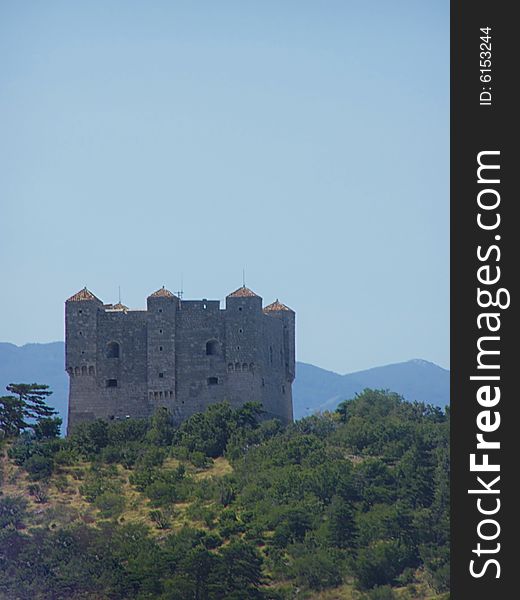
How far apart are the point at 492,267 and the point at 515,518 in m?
3.27

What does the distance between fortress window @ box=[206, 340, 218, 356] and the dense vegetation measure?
2266mm

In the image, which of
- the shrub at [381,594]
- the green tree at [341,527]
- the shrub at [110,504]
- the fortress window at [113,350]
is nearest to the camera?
the shrub at [381,594]

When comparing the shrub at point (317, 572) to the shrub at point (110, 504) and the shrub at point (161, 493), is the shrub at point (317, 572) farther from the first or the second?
the shrub at point (110, 504)

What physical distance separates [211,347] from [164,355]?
201cm

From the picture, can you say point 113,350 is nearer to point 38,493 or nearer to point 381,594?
point 38,493

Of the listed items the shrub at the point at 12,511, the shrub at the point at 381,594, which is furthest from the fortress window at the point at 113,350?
the shrub at the point at 381,594

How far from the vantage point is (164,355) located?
66938 mm

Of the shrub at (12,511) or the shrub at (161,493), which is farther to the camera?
the shrub at (161,493)

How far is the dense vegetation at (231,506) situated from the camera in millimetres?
53938

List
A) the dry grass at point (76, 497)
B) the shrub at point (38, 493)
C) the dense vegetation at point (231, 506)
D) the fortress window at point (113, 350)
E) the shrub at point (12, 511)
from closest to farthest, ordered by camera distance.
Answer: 1. the dense vegetation at point (231, 506)
2. the shrub at point (12, 511)
3. the dry grass at point (76, 497)
4. the shrub at point (38, 493)
5. the fortress window at point (113, 350)

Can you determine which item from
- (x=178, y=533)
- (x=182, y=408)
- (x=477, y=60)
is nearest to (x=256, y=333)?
(x=182, y=408)

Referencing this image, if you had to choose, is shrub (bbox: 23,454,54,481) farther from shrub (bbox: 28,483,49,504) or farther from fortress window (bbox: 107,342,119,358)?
fortress window (bbox: 107,342,119,358)

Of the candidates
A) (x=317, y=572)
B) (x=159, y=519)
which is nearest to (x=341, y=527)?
(x=317, y=572)

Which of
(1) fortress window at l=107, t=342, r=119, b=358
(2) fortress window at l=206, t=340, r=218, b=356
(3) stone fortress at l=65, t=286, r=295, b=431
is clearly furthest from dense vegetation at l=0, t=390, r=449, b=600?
(1) fortress window at l=107, t=342, r=119, b=358
